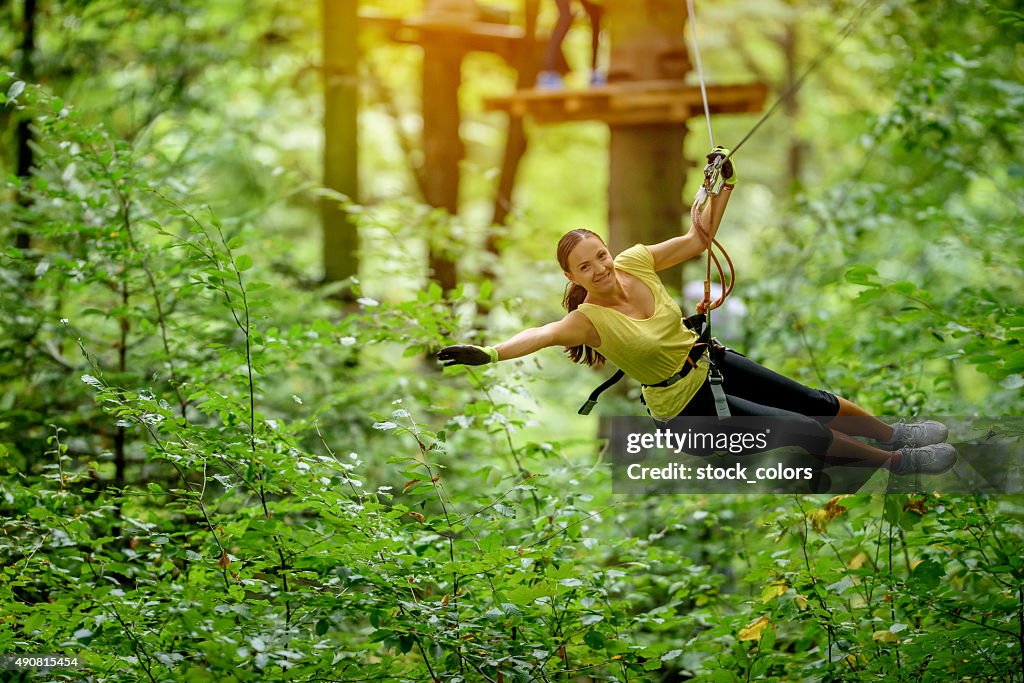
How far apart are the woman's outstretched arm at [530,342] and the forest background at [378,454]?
1.38 feet

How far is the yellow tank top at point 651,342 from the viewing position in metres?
3.42

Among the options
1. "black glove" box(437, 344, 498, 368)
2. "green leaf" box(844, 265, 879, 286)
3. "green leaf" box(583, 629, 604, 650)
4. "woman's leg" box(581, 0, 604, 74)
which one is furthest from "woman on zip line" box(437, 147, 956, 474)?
"woman's leg" box(581, 0, 604, 74)

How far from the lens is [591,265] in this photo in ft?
11.0

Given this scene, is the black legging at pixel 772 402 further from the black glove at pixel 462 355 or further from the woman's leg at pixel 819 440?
the black glove at pixel 462 355

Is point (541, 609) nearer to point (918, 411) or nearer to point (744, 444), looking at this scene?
point (744, 444)

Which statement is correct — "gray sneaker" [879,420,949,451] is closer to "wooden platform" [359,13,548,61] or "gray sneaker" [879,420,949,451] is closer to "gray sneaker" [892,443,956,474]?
"gray sneaker" [892,443,956,474]

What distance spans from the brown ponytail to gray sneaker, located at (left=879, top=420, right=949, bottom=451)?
121cm

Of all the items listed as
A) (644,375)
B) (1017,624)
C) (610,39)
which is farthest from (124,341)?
(1017,624)

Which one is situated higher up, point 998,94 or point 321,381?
point 998,94

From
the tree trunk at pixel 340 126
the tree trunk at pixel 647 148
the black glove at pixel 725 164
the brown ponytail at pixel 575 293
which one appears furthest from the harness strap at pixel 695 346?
the tree trunk at pixel 340 126

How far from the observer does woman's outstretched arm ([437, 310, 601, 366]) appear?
2969mm

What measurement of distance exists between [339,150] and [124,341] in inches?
131

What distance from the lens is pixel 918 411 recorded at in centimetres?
468

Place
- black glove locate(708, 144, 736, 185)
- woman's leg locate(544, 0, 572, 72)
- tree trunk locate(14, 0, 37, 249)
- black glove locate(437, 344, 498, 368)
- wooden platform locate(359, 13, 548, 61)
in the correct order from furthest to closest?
wooden platform locate(359, 13, 548, 61) → woman's leg locate(544, 0, 572, 72) → tree trunk locate(14, 0, 37, 249) → black glove locate(708, 144, 736, 185) → black glove locate(437, 344, 498, 368)
